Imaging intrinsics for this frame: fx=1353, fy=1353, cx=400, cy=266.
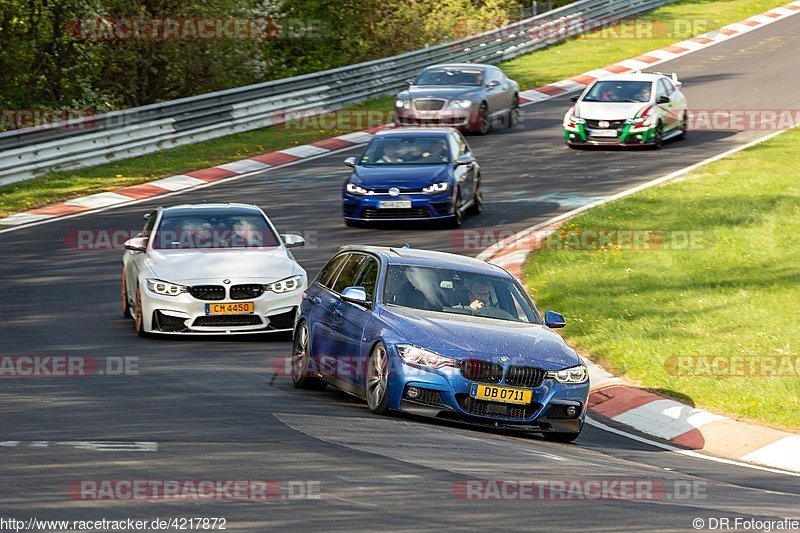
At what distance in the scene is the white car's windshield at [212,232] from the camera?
54.3ft

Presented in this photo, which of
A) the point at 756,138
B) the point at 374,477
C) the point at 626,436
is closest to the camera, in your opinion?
the point at 374,477

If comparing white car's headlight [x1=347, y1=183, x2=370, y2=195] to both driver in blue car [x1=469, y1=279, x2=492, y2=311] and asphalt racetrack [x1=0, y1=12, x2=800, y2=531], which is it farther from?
driver in blue car [x1=469, y1=279, x2=492, y2=311]

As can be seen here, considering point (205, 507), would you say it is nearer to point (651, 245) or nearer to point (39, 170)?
point (651, 245)

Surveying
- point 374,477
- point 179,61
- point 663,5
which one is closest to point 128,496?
point 374,477

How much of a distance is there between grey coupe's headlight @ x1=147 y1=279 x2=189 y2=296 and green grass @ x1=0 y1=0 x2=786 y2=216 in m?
9.95

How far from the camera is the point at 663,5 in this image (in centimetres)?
5284

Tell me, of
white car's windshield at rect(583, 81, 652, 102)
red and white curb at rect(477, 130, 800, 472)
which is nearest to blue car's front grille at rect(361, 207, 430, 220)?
red and white curb at rect(477, 130, 800, 472)

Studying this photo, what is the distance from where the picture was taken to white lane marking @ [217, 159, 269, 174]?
28.9m

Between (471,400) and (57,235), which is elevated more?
(471,400)

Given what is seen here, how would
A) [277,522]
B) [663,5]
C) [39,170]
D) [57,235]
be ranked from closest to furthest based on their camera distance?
1. [277,522]
2. [57,235]
3. [39,170]
4. [663,5]

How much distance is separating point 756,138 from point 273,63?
16354 mm

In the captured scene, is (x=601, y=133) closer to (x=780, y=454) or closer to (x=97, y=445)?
(x=780, y=454)

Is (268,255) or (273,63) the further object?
(273,63)

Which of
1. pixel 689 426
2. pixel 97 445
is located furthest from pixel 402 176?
pixel 97 445
